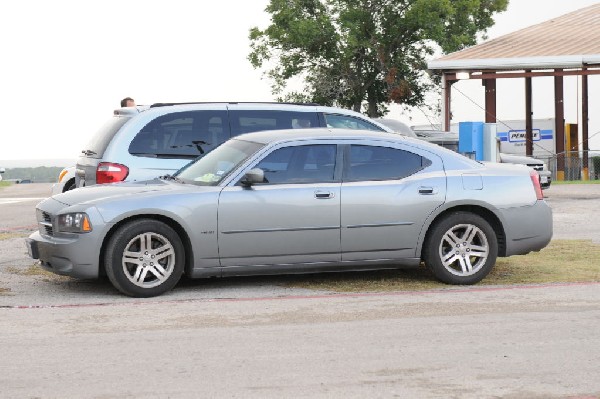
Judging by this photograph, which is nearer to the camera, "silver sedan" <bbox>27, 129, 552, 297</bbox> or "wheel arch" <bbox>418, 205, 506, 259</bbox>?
"silver sedan" <bbox>27, 129, 552, 297</bbox>

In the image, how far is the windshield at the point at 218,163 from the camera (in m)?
10.3

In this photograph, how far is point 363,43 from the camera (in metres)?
48.8

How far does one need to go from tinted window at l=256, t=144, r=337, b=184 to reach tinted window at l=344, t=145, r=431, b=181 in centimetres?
21

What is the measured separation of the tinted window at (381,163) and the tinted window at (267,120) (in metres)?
2.86

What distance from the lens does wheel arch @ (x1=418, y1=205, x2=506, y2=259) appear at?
10477 mm

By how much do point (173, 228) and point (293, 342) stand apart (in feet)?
8.74

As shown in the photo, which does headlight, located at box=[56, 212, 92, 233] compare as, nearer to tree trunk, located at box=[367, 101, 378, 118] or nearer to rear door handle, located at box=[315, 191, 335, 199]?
rear door handle, located at box=[315, 191, 335, 199]

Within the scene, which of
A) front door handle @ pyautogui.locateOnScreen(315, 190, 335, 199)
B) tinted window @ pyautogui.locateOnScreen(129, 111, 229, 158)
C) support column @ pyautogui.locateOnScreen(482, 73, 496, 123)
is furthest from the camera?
support column @ pyautogui.locateOnScreen(482, 73, 496, 123)

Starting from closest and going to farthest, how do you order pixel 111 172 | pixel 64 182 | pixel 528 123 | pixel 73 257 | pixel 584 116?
pixel 73 257
pixel 111 172
pixel 64 182
pixel 584 116
pixel 528 123

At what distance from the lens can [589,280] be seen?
10648 mm

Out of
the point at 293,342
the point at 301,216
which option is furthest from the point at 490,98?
the point at 293,342

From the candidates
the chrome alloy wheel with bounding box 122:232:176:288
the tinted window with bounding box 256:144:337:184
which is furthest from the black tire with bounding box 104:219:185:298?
the tinted window with bounding box 256:144:337:184

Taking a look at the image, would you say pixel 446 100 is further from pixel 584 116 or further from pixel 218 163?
pixel 218 163

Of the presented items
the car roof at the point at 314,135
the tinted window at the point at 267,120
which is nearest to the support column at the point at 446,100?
the tinted window at the point at 267,120
